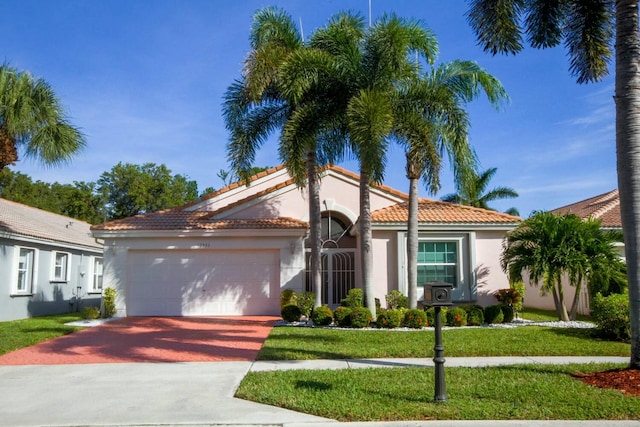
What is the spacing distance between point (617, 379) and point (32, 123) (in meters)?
15.5

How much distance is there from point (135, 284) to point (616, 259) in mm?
14429

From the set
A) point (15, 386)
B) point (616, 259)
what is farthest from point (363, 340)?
point (616, 259)

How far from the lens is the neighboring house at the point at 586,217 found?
17.6 meters

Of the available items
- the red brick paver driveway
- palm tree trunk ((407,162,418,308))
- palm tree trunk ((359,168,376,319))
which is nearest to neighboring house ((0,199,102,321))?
the red brick paver driveway

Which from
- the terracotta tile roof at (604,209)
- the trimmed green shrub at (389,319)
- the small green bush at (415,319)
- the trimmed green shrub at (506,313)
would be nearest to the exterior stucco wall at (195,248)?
the trimmed green shrub at (389,319)

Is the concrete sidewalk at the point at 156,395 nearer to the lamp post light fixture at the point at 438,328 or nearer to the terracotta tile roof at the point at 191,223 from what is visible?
the lamp post light fixture at the point at 438,328

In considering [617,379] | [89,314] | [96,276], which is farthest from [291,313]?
[96,276]

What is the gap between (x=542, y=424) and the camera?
555 centimetres

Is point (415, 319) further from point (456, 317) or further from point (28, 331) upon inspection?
point (28, 331)

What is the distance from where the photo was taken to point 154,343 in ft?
37.7

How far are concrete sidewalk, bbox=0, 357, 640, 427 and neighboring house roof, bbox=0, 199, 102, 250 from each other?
932 centimetres

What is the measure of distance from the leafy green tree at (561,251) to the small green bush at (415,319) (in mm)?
2925

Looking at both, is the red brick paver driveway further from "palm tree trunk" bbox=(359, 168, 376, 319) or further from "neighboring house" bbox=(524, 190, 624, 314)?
"neighboring house" bbox=(524, 190, 624, 314)

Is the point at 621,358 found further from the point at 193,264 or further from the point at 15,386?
the point at 193,264
